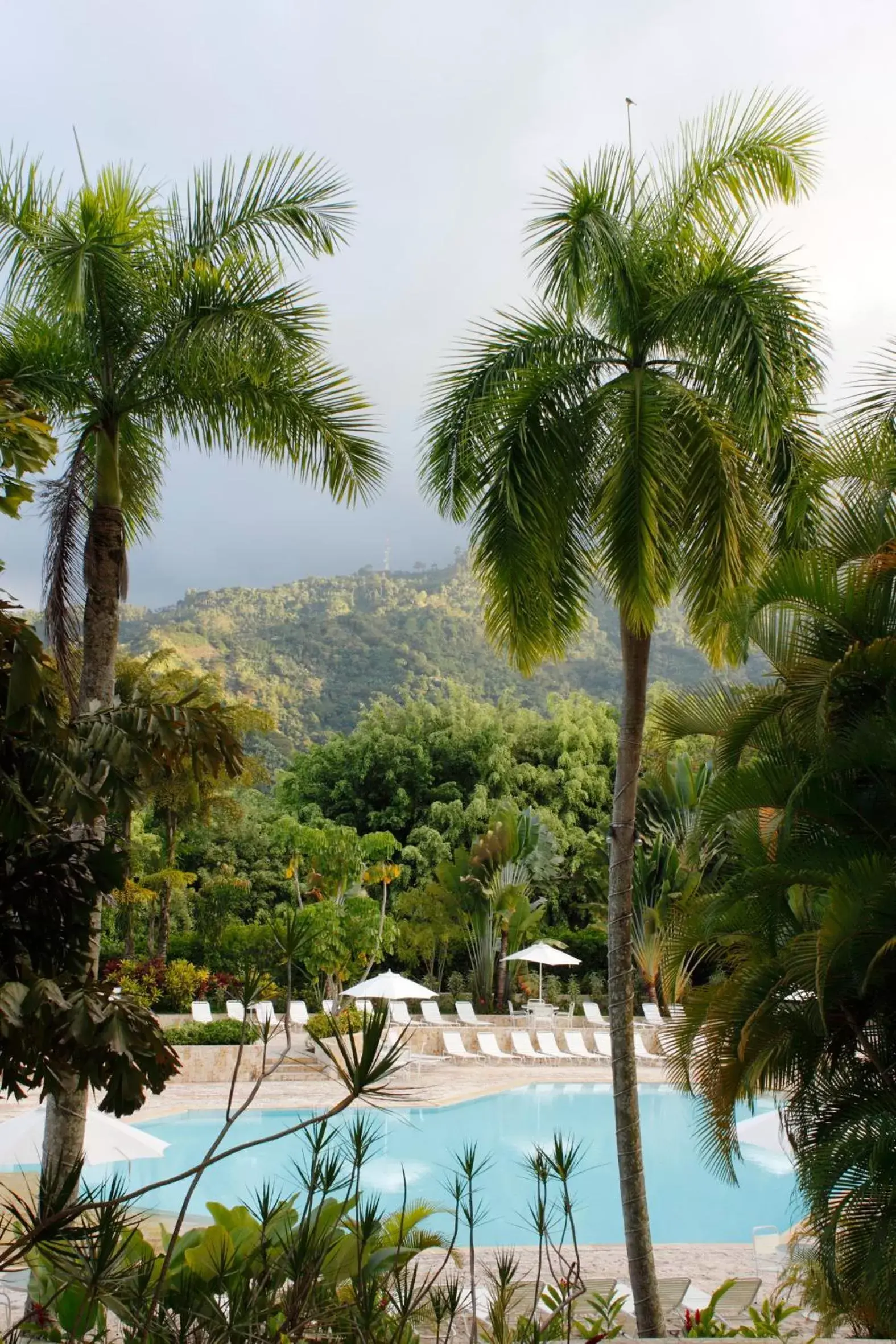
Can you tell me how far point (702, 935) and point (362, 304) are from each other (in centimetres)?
5838

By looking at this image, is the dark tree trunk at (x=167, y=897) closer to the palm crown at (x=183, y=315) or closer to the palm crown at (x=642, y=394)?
the palm crown at (x=183, y=315)

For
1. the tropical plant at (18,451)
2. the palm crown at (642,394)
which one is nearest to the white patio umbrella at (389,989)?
the palm crown at (642,394)

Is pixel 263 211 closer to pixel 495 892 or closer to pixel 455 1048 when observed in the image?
pixel 455 1048

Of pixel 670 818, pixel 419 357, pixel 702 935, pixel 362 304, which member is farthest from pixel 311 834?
pixel 419 357

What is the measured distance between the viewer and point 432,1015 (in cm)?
2270

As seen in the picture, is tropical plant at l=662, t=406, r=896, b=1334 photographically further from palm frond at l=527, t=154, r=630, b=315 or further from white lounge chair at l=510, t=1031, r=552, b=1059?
white lounge chair at l=510, t=1031, r=552, b=1059

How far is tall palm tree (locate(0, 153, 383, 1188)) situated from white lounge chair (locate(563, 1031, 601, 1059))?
604 inches

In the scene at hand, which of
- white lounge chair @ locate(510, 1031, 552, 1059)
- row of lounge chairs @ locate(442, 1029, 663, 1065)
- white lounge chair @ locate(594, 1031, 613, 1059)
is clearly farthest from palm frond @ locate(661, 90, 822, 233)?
white lounge chair @ locate(594, 1031, 613, 1059)

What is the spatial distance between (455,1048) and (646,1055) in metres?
3.70

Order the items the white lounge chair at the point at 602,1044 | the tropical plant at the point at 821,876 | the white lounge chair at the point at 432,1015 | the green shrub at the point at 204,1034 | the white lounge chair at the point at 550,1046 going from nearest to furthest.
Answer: the tropical plant at the point at 821,876, the green shrub at the point at 204,1034, the white lounge chair at the point at 550,1046, the white lounge chair at the point at 602,1044, the white lounge chair at the point at 432,1015

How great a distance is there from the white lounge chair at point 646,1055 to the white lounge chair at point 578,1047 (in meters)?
0.83

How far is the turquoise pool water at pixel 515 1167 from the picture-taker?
13.1m

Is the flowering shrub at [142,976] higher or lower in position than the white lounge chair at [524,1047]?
higher

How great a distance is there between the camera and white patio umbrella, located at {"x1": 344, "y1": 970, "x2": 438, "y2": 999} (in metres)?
19.9
